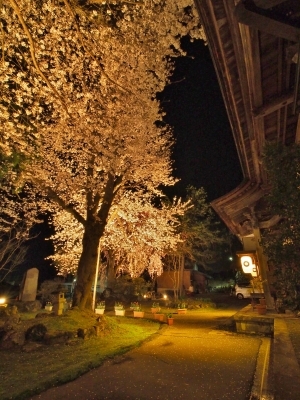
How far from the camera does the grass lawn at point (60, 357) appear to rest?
222 inches

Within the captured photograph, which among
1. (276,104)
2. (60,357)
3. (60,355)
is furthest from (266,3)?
(60,355)

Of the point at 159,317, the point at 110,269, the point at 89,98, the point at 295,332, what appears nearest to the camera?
the point at 295,332

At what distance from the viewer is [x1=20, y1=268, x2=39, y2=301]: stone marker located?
20.0 meters

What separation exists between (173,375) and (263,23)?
6340mm

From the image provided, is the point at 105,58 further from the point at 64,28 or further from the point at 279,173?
the point at 279,173

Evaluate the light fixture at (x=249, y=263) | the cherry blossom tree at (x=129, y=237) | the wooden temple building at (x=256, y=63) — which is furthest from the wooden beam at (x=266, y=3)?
the cherry blossom tree at (x=129, y=237)

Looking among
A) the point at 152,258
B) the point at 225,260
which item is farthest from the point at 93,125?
the point at 225,260

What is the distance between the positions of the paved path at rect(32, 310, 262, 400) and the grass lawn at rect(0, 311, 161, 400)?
0.35 meters

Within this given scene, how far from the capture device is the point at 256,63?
444 centimetres

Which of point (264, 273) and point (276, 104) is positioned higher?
point (276, 104)

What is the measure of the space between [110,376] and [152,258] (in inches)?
776

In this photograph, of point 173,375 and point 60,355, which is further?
point 60,355

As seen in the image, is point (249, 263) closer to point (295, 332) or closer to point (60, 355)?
point (295, 332)

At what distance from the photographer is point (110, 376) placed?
604 cm
